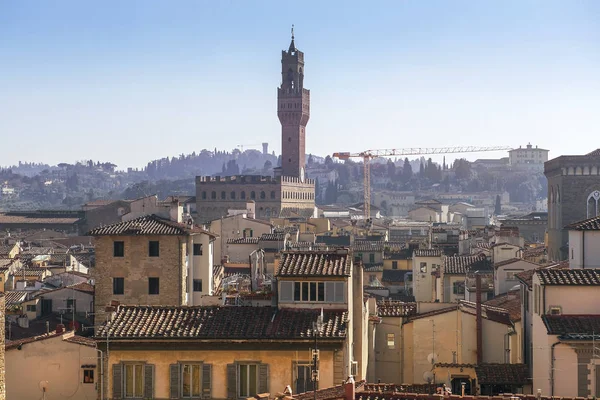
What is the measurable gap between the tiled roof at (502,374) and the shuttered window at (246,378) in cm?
568

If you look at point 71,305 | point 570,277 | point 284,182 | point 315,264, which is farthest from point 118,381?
point 284,182

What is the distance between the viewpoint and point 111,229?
130 feet

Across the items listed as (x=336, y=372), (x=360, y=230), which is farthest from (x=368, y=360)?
(x=360, y=230)

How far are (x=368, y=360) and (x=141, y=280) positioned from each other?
8.61 metres

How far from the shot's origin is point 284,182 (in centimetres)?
14912

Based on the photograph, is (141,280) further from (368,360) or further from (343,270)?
(343,270)

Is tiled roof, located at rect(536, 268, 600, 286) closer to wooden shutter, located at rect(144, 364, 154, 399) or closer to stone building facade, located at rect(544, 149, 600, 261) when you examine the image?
wooden shutter, located at rect(144, 364, 154, 399)

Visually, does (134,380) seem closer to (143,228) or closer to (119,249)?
(119,249)

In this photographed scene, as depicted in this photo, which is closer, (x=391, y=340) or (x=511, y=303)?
(x=391, y=340)

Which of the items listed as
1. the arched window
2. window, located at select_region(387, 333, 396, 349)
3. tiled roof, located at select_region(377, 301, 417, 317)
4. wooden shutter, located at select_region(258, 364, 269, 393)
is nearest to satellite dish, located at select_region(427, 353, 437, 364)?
window, located at select_region(387, 333, 396, 349)

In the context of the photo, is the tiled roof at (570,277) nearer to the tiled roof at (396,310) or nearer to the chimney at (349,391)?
the chimney at (349,391)

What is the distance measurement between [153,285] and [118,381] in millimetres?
13205

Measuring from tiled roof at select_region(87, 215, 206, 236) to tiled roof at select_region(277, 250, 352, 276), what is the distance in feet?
37.4

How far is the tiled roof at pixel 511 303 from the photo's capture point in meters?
34.5
